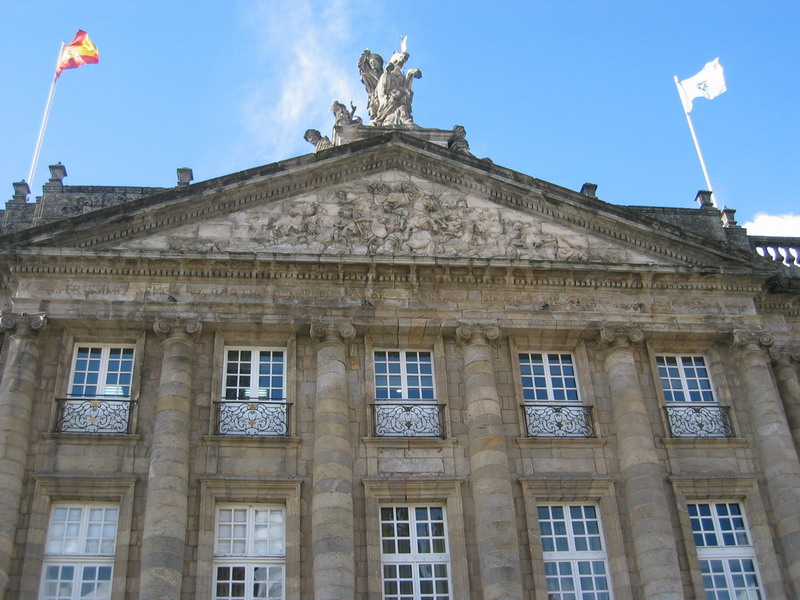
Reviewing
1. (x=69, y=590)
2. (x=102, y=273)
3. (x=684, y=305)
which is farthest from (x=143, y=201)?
(x=684, y=305)

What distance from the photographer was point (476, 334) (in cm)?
1714

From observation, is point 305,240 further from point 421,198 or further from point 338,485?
point 338,485

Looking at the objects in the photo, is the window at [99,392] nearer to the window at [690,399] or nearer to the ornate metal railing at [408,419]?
the ornate metal railing at [408,419]

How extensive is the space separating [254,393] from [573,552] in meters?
5.92

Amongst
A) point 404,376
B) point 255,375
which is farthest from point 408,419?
point 255,375

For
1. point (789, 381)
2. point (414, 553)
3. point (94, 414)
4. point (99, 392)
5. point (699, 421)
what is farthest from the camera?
point (789, 381)

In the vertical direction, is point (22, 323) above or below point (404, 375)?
above

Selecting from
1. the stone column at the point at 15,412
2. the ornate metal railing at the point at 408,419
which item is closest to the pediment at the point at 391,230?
the stone column at the point at 15,412

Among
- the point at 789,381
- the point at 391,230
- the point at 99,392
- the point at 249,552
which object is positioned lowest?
the point at 249,552

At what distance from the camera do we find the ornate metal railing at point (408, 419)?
16.3 meters

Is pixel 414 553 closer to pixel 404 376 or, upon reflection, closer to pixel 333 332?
pixel 404 376

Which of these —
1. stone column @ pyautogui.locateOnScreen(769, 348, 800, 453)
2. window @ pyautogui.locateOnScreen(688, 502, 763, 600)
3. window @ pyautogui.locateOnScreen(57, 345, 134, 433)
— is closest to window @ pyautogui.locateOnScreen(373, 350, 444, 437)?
window @ pyautogui.locateOnScreen(57, 345, 134, 433)

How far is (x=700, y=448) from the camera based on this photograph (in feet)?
54.7

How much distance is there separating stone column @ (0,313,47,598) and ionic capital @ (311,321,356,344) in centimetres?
464
